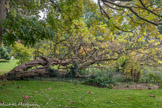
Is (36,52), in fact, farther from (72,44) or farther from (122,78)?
(122,78)

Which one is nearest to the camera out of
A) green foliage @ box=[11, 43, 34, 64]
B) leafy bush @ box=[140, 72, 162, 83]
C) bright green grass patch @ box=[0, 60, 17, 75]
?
leafy bush @ box=[140, 72, 162, 83]

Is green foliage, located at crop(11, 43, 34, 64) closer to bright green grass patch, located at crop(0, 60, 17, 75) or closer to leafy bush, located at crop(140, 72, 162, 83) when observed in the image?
bright green grass patch, located at crop(0, 60, 17, 75)

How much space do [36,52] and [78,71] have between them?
132 inches

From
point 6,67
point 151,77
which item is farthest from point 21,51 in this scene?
point 6,67

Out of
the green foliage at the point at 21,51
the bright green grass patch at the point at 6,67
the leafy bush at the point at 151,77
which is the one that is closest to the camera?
the leafy bush at the point at 151,77

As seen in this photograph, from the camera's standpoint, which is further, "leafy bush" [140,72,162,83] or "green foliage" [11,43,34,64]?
Answer: "green foliage" [11,43,34,64]

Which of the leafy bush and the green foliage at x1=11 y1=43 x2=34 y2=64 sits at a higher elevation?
the green foliage at x1=11 y1=43 x2=34 y2=64

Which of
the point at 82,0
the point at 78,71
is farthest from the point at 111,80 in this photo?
the point at 82,0

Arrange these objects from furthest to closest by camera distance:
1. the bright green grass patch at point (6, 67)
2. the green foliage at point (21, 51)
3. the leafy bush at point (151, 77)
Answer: the bright green grass patch at point (6, 67)
the green foliage at point (21, 51)
the leafy bush at point (151, 77)

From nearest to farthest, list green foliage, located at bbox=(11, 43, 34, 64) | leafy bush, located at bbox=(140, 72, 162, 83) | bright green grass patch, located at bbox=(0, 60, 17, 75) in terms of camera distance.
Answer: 1. leafy bush, located at bbox=(140, 72, 162, 83)
2. green foliage, located at bbox=(11, 43, 34, 64)
3. bright green grass patch, located at bbox=(0, 60, 17, 75)

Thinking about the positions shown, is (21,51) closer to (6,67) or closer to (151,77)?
(151,77)

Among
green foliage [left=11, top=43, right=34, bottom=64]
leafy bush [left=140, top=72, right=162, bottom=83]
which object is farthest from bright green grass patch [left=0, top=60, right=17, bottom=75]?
leafy bush [left=140, top=72, right=162, bottom=83]

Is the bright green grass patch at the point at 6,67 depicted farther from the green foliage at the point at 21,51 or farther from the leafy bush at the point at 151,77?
the leafy bush at the point at 151,77

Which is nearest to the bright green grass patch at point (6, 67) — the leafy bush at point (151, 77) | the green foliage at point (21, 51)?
the green foliage at point (21, 51)
